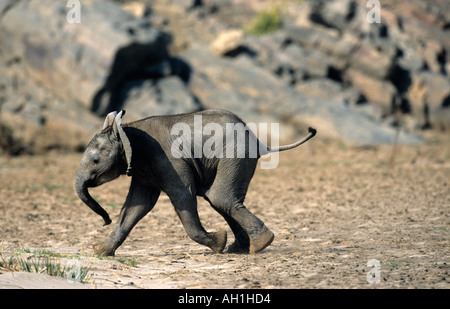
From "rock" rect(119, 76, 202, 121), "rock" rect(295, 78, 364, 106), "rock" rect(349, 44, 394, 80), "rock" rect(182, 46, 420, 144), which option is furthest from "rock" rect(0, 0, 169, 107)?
"rock" rect(349, 44, 394, 80)

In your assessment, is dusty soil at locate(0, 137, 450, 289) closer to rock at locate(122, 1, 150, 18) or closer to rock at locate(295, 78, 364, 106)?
rock at locate(295, 78, 364, 106)

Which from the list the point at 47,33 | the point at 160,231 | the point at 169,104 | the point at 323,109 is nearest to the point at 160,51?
the point at 169,104

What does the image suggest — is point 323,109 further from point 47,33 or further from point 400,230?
point 400,230

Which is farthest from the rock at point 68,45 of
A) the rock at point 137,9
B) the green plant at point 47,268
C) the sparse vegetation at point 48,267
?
the green plant at point 47,268

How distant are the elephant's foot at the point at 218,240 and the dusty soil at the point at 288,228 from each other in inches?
4.6

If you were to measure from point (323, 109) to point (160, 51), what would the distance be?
5.19 meters

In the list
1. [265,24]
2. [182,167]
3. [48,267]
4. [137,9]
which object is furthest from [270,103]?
[48,267]

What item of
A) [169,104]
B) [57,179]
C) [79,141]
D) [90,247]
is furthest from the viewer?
[169,104]

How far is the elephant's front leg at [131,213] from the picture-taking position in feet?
24.0

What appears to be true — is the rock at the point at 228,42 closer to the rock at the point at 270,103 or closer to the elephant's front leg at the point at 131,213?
the rock at the point at 270,103

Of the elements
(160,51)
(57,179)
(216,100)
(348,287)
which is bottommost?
(348,287)

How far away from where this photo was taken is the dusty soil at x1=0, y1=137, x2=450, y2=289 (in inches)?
241

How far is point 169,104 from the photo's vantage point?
1873cm

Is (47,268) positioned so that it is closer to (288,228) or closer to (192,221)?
(192,221)
